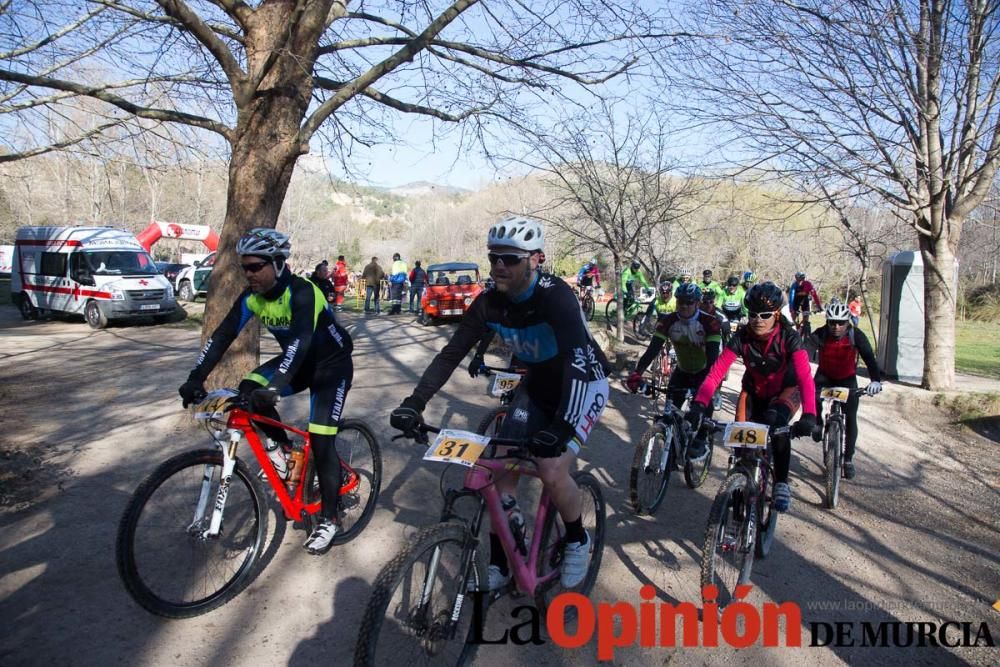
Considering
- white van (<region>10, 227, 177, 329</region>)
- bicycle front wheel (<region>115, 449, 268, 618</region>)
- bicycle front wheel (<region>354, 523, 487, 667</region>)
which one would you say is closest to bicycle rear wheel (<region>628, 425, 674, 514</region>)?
bicycle front wheel (<region>354, 523, 487, 667</region>)

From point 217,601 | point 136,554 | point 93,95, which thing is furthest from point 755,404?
point 93,95

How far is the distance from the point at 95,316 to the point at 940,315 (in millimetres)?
20375

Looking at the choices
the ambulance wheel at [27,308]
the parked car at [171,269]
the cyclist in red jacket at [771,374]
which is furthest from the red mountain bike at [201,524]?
the parked car at [171,269]

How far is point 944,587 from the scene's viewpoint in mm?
4832

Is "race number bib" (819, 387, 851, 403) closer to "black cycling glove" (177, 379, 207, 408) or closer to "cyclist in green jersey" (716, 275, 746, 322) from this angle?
"black cycling glove" (177, 379, 207, 408)

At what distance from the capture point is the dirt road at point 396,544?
3.54m

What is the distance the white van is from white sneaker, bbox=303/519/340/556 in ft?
53.3

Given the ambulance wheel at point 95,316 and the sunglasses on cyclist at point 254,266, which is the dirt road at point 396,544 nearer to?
the sunglasses on cyclist at point 254,266

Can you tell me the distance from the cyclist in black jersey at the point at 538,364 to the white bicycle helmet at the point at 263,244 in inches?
54.9

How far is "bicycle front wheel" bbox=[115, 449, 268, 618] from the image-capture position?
3438 mm

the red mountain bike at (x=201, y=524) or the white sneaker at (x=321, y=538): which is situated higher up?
the red mountain bike at (x=201, y=524)

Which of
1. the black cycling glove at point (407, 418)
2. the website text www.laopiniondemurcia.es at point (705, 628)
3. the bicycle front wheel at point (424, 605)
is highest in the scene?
the black cycling glove at point (407, 418)

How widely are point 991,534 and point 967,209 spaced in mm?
7647

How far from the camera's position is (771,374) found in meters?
5.30
